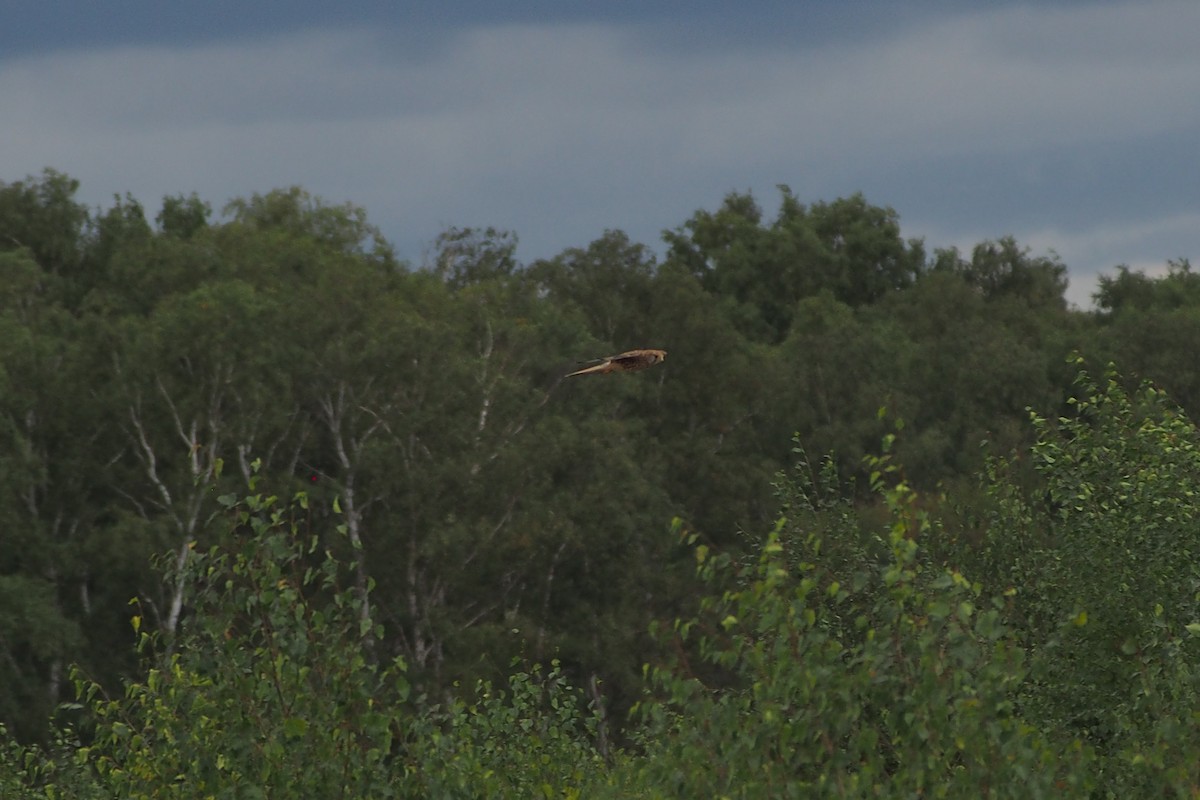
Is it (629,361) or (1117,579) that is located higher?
(629,361)

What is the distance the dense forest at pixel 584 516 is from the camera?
1180 cm

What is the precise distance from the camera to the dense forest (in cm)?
1180

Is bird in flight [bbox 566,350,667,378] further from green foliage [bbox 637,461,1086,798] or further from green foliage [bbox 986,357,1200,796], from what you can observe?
green foliage [bbox 637,461,1086,798]

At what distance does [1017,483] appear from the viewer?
28.5 metres

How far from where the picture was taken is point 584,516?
189 feet

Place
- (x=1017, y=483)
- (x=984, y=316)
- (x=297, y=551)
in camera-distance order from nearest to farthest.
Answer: (x=297, y=551), (x=1017, y=483), (x=984, y=316)

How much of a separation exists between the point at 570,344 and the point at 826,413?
557 inches

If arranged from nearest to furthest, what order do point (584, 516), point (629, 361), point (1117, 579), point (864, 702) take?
point (864, 702) → point (1117, 579) → point (629, 361) → point (584, 516)

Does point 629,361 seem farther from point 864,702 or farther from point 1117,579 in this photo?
point 864,702

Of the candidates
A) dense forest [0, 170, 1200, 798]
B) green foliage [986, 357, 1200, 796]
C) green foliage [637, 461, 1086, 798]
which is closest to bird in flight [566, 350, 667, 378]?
dense forest [0, 170, 1200, 798]

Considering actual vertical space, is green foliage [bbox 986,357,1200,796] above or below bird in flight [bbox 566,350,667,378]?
below

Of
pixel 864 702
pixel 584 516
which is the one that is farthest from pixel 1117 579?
pixel 584 516

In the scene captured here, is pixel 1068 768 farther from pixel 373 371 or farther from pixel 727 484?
pixel 727 484

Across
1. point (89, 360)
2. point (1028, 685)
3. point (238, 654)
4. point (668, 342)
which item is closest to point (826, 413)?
point (668, 342)
